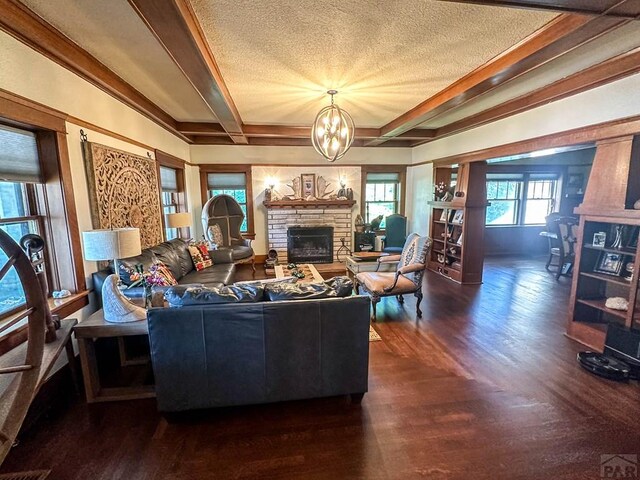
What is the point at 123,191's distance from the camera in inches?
131

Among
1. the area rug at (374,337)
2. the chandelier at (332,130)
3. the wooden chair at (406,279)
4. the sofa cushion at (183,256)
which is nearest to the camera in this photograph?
the area rug at (374,337)

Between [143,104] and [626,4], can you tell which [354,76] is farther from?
[143,104]

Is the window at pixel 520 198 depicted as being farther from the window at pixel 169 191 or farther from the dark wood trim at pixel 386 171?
the window at pixel 169 191

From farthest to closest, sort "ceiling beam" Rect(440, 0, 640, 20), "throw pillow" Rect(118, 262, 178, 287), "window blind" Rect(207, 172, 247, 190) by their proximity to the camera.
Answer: "window blind" Rect(207, 172, 247, 190) < "throw pillow" Rect(118, 262, 178, 287) < "ceiling beam" Rect(440, 0, 640, 20)

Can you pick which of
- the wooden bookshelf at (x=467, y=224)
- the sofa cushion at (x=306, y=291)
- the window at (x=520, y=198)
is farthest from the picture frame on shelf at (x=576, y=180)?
the sofa cushion at (x=306, y=291)

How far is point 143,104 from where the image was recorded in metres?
3.59

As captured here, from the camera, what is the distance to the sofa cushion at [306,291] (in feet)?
6.74

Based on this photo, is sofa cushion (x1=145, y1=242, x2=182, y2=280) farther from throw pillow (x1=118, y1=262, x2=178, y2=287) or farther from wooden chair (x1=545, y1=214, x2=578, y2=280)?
wooden chair (x1=545, y1=214, x2=578, y2=280)

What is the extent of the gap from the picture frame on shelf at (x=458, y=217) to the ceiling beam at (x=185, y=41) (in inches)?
162

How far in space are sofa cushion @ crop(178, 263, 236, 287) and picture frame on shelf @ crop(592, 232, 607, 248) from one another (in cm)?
402

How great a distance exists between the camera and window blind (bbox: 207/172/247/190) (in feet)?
→ 20.8

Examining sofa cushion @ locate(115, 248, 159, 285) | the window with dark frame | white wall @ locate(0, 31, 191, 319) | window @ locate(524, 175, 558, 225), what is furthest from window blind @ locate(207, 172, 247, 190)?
window @ locate(524, 175, 558, 225)

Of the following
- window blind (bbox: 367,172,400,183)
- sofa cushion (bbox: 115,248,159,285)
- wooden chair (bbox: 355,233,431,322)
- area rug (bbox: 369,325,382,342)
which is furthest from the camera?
window blind (bbox: 367,172,400,183)

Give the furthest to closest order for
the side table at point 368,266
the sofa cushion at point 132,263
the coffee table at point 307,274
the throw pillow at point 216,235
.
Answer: the throw pillow at point 216,235
the side table at point 368,266
the coffee table at point 307,274
the sofa cushion at point 132,263
